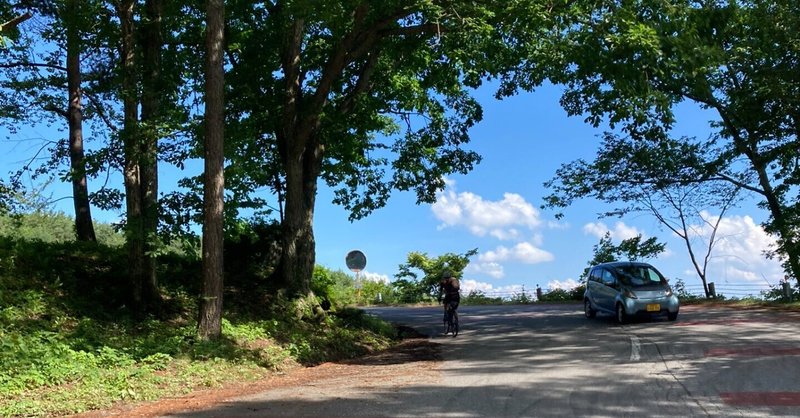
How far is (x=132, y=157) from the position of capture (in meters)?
12.8

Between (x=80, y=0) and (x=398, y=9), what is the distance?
733cm

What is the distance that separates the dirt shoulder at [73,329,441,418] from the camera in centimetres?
788

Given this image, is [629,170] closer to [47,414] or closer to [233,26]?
[233,26]

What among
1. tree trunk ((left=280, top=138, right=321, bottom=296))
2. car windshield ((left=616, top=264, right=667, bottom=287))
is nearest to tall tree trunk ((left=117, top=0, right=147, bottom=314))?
tree trunk ((left=280, top=138, right=321, bottom=296))

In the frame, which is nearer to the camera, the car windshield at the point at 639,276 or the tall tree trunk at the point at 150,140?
the tall tree trunk at the point at 150,140

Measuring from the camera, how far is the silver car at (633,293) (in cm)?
1583

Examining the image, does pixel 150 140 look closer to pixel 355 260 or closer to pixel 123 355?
pixel 123 355

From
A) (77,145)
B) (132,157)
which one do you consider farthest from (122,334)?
(77,145)

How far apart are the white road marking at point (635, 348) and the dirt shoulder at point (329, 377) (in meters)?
3.68

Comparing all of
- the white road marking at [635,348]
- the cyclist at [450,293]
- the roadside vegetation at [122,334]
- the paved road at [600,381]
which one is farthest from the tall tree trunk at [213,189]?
the white road marking at [635,348]

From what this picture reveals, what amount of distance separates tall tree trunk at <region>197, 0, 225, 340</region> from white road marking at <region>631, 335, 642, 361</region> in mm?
8105

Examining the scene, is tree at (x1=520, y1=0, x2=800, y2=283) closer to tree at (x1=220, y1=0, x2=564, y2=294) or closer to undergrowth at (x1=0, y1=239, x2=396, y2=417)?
tree at (x1=220, y1=0, x2=564, y2=294)

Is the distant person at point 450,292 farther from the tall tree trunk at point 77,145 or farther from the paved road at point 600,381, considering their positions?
the tall tree trunk at point 77,145

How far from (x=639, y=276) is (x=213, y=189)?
11982 mm
